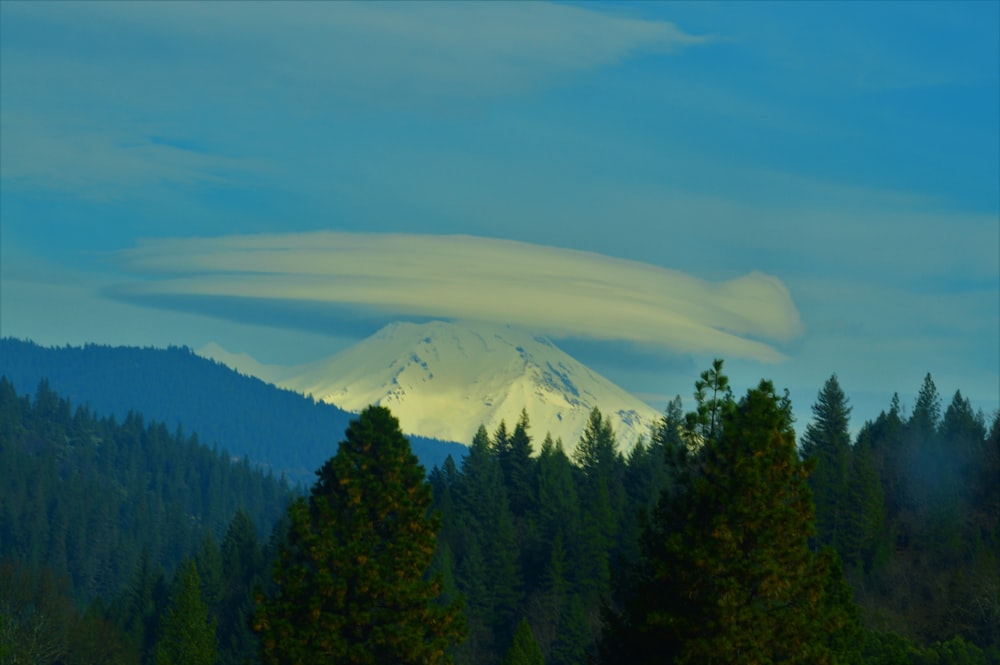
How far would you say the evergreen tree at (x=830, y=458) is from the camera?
13588 centimetres

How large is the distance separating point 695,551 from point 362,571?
35.8 ft

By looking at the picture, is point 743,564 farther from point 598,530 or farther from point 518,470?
point 518,470

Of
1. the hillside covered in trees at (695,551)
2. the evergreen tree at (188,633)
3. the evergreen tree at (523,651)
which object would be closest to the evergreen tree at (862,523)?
the hillside covered in trees at (695,551)

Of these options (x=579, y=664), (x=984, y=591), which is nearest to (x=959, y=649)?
(x=984, y=591)

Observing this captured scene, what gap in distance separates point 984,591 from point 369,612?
76.2 metres

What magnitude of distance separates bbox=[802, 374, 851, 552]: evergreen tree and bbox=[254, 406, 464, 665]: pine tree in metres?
77.8

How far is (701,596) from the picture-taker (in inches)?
1615

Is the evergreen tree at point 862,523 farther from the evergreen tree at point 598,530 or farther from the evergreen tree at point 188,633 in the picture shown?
the evergreen tree at point 188,633

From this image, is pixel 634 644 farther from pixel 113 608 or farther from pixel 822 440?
pixel 113 608

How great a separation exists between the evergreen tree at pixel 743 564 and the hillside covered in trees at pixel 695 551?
58 mm

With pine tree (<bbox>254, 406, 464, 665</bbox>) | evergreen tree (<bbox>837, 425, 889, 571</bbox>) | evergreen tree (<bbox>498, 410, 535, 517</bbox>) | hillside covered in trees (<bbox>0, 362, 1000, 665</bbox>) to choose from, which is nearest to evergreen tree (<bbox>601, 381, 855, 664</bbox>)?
hillside covered in trees (<bbox>0, 362, 1000, 665</bbox>)

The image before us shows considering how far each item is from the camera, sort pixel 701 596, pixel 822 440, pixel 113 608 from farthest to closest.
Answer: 1. pixel 113 608
2. pixel 822 440
3. pixel 701 596

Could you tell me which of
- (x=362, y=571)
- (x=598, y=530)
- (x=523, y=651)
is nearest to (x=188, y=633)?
(x=523, y=651)

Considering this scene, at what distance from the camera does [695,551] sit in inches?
1613
